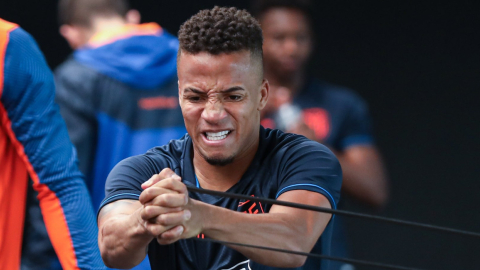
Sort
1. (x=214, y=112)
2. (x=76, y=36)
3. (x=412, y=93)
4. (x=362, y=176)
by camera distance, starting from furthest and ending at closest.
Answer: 1. (x=412, y=93)
2. (x=76, y=36)
3. (x=362, y=176)
4. (x=214, y=112)

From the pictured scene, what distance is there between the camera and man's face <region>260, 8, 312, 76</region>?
322cm

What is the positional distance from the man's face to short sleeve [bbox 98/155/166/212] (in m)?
1.41

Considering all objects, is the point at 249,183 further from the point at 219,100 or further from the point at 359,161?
the point at 359,161

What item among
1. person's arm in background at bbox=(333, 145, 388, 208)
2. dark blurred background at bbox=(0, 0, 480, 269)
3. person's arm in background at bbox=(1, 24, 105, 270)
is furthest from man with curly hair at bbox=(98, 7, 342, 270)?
dark blurred background at bbox=(0, 0, 480, 269)

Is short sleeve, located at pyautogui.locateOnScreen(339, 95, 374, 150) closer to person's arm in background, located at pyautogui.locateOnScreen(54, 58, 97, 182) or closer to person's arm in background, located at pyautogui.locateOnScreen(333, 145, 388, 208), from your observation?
person's arm in background, located at pyautogui.locateOnScreen(333, 145, 388, 208)

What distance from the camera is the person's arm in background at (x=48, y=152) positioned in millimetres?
1900

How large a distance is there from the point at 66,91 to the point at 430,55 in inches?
97.4

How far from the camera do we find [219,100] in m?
1.78

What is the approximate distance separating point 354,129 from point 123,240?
1.78 m

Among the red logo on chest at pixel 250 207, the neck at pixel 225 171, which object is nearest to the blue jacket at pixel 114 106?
the neck at pixel 225 171

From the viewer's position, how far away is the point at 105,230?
1.72 metres

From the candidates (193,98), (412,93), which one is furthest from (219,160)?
(412,93)

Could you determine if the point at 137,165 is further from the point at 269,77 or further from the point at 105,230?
the point at 269,77

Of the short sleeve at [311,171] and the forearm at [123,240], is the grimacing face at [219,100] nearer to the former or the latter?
the short sleeve at [311,171]
